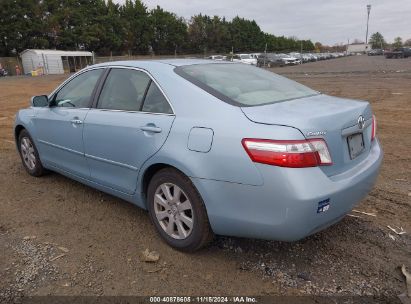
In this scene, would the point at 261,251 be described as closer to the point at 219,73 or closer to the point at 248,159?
the point at 248,159

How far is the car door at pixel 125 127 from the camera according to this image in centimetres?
337

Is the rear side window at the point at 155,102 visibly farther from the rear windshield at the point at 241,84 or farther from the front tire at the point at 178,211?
the front tire at the point at 178,211

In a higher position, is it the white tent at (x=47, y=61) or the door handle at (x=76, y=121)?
the door handle at (x=76, y=121)

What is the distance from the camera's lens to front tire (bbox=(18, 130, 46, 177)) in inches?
206

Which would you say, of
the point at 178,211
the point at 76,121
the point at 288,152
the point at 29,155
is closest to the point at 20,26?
the point at 29,155

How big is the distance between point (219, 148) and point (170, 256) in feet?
3.60

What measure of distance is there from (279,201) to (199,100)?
40.9 inches

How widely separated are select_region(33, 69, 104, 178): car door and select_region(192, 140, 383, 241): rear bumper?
180 cm

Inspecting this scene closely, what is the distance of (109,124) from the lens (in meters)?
3.77

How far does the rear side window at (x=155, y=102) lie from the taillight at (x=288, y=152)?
2.97 feet

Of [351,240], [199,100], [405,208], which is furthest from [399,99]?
[199,100]

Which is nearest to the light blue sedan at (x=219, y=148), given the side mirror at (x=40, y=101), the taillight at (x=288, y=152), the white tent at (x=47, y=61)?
the taillight at (x=288, y=152)

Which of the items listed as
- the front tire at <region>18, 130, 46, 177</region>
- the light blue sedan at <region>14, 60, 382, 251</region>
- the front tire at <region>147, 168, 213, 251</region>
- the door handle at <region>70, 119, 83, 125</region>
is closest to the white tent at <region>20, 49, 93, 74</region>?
the front tire at <region>18, 130, 46, 177</region>

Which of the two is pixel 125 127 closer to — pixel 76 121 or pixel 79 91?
pixel 76 121
